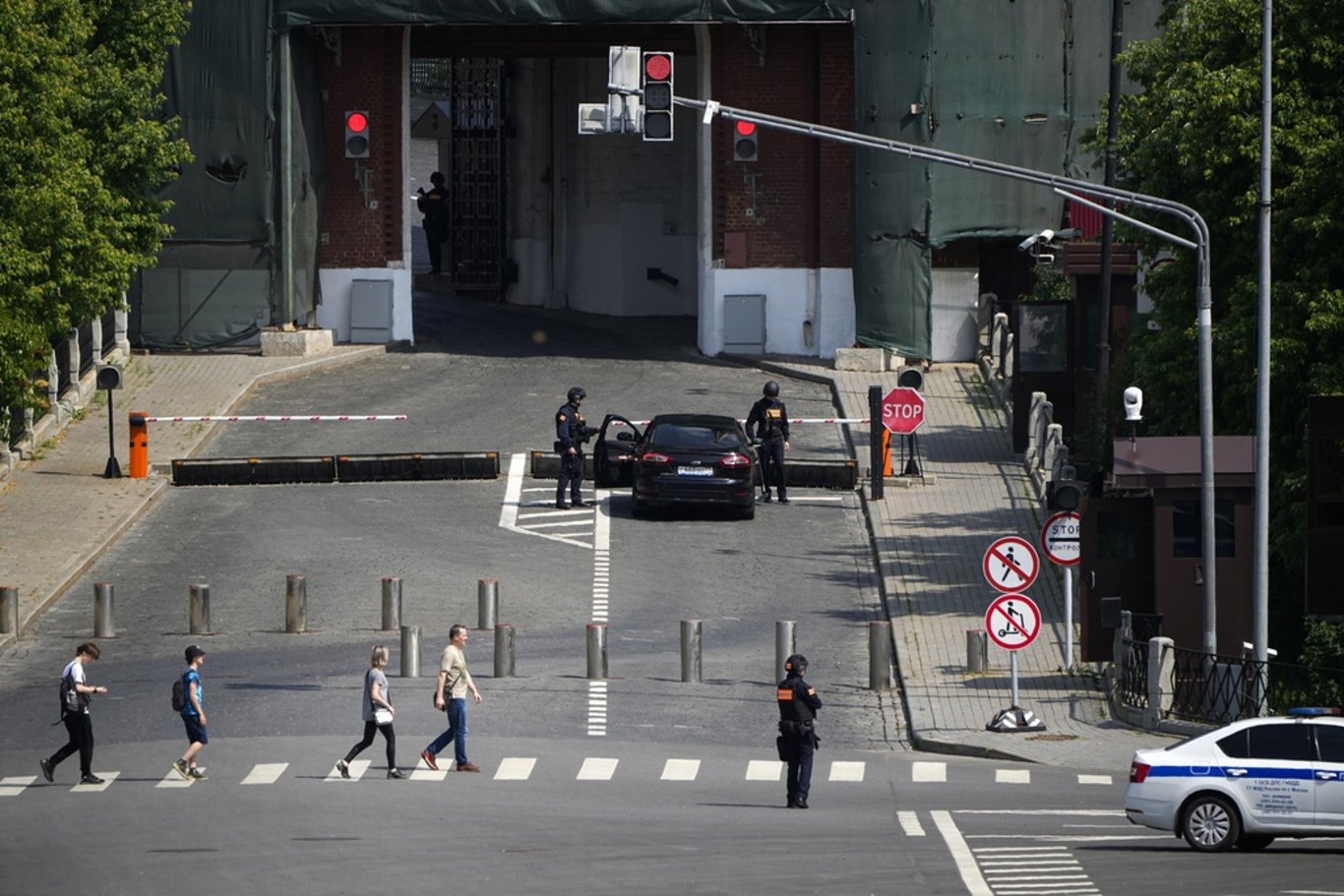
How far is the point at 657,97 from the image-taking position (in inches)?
957

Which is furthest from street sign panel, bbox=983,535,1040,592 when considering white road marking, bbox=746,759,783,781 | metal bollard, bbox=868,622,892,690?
white road marking, bbox=746,759,783,781

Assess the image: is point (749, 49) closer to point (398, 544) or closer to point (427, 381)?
point (427, 381)

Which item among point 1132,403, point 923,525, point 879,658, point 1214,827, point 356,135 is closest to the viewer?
point 1214,827

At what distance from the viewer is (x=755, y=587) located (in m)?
32.0

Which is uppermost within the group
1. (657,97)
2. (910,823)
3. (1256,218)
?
(657,97)

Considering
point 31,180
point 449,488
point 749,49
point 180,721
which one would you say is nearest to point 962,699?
point 180,721

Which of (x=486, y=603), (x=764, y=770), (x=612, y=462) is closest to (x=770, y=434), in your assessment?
(x=612, y=462)

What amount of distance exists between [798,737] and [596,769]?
112 inches

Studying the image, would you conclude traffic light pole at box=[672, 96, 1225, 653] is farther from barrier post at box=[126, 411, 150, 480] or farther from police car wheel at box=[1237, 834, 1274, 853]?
barrier post at box=[126, 411, 150, 480]

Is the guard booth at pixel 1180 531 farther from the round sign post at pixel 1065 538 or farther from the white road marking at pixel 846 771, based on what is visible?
the white road marking at pixel 846 771

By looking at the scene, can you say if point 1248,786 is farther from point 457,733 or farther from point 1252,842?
point 457,733

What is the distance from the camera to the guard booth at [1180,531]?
27.0m

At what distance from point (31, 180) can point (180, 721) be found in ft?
39.4

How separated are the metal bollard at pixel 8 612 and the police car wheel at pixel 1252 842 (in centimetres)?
1592
